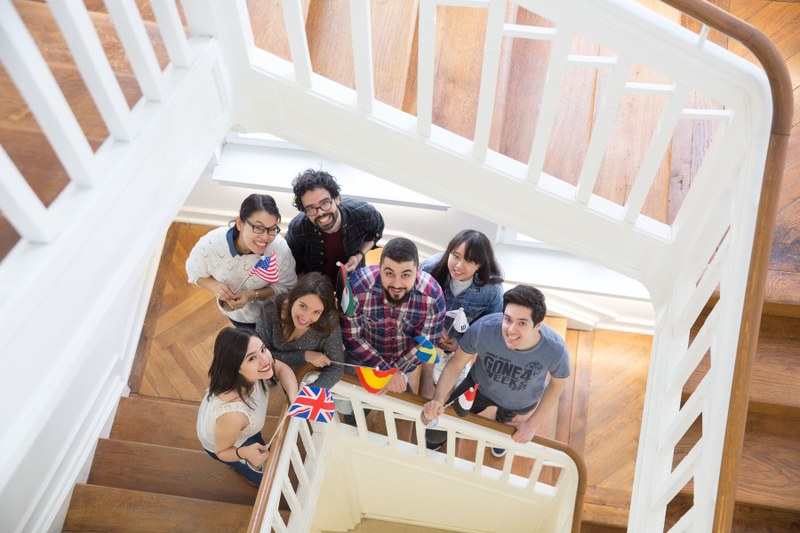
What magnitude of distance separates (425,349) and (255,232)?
753mm

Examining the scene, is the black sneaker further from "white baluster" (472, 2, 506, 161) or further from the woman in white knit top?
"white baluster" (472, 2, 506, 161)

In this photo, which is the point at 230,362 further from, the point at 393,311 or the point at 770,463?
the point at 770,463

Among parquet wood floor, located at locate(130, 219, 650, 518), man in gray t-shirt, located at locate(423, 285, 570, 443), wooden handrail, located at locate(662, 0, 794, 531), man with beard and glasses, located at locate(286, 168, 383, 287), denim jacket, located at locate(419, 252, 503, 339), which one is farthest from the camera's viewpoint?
parquet wood floor, located at locate(130, 219, 650, 518)

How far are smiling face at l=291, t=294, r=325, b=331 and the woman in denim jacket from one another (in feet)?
1.75

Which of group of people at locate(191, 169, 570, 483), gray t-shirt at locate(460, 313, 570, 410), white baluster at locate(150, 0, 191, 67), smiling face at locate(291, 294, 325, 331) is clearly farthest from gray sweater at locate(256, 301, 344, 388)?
white baluster at locate(150, 0, 191, 67)

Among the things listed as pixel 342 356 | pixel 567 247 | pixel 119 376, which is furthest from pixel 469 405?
pixel 119 376

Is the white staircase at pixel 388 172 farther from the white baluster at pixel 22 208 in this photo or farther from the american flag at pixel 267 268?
the american flag at pixel 267 268

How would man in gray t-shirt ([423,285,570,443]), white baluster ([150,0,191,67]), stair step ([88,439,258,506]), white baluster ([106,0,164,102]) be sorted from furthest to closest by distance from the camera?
1. stair step ([88,439,258,506])
2. man in gray t-shirt ([423,285,570,443])
3. white baluster ([150,0,191,67])
4. white baluster ([106,0,164,102])

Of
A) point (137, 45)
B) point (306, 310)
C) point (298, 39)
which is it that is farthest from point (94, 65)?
point (306, 310)

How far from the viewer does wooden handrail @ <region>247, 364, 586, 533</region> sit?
248 cm

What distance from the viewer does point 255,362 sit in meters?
2.58

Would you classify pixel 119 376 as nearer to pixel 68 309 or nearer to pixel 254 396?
pixel 254 396

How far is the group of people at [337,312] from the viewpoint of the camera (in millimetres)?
2568

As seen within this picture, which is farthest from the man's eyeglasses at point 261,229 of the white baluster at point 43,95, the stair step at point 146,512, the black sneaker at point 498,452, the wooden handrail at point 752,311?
the black sneaker at point 498,452
